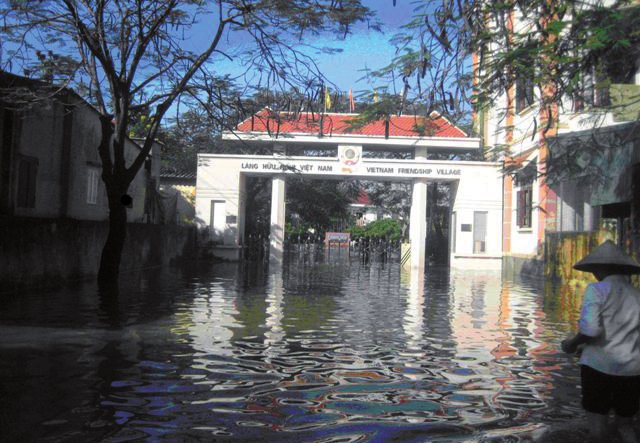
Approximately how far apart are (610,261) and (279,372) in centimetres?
354

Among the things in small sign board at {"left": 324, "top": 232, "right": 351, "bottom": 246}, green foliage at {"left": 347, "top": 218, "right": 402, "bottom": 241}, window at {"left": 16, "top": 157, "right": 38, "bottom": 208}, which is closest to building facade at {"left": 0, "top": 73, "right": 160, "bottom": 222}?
window at {"left": 16, "top": 157, "right": 38, "bottom": 208}

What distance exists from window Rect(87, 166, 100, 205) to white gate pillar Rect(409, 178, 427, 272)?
50.8 feet

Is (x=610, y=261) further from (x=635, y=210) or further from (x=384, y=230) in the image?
(x=384, y=230)

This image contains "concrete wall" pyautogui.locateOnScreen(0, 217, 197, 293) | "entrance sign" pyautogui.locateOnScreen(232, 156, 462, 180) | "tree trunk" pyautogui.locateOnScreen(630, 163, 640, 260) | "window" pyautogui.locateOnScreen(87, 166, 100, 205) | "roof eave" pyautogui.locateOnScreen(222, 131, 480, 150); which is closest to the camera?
"concrete wall" pyautogui.locateOnScreen(0, 217, 197, 293)

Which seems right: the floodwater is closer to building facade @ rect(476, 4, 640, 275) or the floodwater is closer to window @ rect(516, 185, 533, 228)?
building facade @ rect(476, 4, 640, 275)

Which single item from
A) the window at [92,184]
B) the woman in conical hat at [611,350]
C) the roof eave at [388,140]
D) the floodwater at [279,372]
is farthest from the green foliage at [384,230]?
the woman in conical hat at [611,350]

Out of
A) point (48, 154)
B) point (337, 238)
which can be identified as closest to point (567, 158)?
point (48, 154)

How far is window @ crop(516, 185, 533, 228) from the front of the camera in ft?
85.5

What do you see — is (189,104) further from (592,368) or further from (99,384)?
(592,368)

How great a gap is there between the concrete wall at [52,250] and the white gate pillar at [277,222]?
924cm

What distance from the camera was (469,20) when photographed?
26.4 ft

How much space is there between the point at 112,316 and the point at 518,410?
7183 millimetres

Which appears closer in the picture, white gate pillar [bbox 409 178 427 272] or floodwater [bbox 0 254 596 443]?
floodwater [bbox 0 254 596 443]

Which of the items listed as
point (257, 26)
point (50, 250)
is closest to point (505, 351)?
point (257, 26)
